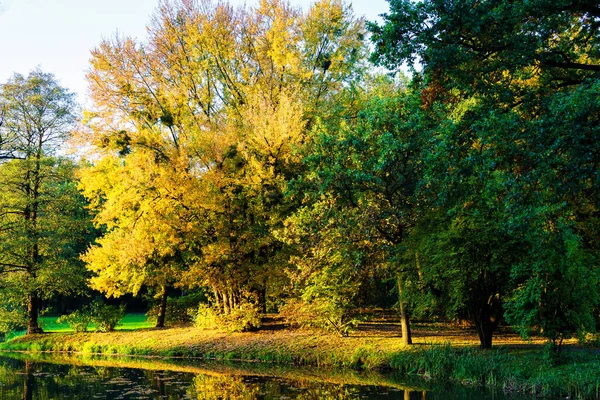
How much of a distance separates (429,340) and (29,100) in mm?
23982

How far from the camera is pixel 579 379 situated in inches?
545

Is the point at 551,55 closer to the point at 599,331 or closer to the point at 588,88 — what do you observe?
the point at 588,88

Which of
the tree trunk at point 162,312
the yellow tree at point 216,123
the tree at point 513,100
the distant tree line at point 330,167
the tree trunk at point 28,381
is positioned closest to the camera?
the tree at point 513,100

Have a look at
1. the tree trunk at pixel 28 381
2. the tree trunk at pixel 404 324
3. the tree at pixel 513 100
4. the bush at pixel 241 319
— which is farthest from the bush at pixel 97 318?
the tree at pixel 513 100

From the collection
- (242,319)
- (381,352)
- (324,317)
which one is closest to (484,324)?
(381,352)

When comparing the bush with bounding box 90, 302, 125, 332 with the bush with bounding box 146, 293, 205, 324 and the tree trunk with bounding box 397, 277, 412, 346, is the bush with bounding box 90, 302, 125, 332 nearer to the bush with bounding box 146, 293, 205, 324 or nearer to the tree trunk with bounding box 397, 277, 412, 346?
the bush with bounding box 146, 293, 205, 324

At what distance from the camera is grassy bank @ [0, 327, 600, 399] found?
1484 cm

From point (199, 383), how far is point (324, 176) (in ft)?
25.6

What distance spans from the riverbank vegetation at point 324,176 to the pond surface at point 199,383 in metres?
1.75

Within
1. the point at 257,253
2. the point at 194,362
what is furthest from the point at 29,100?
the point at 194,362

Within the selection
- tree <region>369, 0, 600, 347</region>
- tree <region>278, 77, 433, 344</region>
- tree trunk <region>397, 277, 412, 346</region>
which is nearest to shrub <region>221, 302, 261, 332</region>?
tree <region>278, 77, 433, 344</region>

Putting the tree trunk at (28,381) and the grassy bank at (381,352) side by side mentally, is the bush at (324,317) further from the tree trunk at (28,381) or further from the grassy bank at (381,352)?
the tree trunk at (28,381)

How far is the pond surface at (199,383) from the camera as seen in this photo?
15289 millimetres

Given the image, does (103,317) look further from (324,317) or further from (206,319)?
(324,317)
